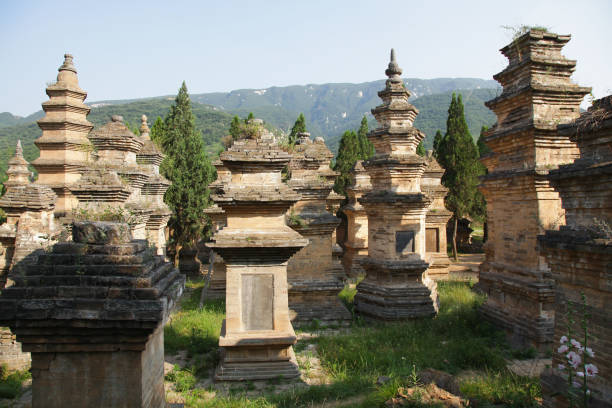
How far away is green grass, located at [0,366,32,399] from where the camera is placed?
24.7ft

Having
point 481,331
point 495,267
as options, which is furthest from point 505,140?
point 481,331

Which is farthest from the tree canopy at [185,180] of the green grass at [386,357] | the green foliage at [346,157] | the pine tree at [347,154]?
the pine tree at [347,154]

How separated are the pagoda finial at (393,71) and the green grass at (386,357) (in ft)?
26.4

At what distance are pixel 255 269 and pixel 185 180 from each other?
17657 mm

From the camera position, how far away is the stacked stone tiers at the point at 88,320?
328 centimetres

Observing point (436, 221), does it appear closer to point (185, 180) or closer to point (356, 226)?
point (356, 226)

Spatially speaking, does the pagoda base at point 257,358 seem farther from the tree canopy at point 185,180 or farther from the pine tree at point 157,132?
the pine tree at point 157,132

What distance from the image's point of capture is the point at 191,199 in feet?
80.3

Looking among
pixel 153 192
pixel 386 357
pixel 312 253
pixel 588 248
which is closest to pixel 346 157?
pixel 153 192

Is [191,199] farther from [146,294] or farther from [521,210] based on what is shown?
[146,294]

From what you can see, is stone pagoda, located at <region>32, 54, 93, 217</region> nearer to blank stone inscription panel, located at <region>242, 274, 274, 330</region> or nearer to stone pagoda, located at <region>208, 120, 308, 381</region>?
stone pagoda, located at <region>208, 120, 308, 381</region>

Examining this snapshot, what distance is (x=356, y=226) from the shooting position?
75.4 feet

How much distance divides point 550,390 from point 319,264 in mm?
7851

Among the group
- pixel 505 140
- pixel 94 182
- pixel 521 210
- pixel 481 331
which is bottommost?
A: pixel 481 331
